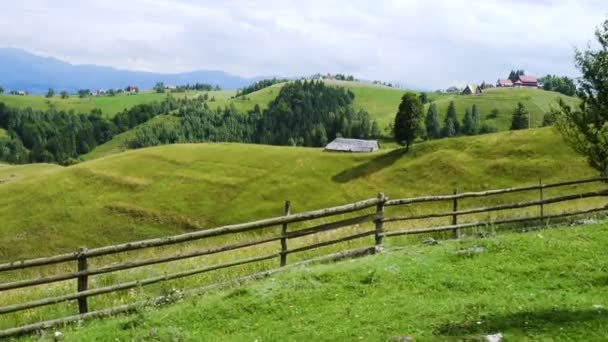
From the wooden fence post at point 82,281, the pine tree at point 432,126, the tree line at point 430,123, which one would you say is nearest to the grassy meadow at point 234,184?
the tree line at point 430,123

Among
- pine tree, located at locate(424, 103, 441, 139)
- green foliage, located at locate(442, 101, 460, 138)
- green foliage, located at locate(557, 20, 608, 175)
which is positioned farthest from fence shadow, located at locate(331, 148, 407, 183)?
pine tree, located at locate(424, 103, 441, 139)

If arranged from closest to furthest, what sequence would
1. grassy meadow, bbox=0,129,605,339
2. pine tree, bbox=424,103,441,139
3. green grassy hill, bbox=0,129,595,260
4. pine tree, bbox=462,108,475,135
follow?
grassy meadow, bbox=0,129,605,339, green grassy hill, bbox=0,129,595,260, pine tree, bbox=424,103,441,139, pine tree, bbox=462,108,475,135

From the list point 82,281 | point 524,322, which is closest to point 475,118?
point 82,281

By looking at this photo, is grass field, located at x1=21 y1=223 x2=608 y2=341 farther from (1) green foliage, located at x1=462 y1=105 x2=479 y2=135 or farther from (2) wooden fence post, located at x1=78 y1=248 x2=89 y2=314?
(1) green foliage, located at x1=462 y1=105 x2=479 y2=135

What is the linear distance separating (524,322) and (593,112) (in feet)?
49.1

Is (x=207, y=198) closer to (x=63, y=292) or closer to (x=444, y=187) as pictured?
(x=444, y=187)

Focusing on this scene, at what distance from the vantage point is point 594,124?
75.2 ft

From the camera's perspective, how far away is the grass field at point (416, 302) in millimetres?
10148

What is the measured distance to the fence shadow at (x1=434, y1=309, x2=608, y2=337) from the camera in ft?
32.3

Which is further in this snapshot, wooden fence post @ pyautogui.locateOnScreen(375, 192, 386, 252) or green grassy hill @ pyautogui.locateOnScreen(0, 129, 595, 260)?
green grassy hill @ pyautogui.locateOnScreen(0, 129, 595, 260)

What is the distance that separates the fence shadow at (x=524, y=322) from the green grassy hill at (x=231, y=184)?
59.2m

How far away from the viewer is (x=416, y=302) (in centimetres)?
1164

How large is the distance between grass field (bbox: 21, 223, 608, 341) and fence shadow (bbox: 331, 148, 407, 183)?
71279mm

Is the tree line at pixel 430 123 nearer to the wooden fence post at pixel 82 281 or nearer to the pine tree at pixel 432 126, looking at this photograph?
the pine tree at pixel 432 126
